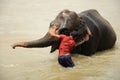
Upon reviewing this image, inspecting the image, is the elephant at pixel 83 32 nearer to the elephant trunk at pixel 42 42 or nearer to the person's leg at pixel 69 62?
the elephant trunk at pixel 42 42

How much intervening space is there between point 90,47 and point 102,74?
683mm

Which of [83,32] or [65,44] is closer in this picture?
[65,44]

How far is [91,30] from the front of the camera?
18.9ft

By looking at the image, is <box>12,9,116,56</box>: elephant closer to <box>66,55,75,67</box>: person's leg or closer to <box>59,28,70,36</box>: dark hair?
<box>59,28,70,36</box>: dark hair

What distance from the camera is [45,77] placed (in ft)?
16.4

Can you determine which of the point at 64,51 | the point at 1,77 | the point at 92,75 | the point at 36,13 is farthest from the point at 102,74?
the point at 36,13

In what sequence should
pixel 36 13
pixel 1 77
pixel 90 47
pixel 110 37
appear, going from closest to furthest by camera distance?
pixel 1 77 → pixel 90 47 → pixel 110 37 → pixel 36 13

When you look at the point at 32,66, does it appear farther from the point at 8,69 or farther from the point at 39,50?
the point at 39,50

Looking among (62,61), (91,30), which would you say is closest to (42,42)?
(62,61)

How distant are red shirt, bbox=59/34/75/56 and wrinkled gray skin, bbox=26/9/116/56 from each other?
2.9 inches

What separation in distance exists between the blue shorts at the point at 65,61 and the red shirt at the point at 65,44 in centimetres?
5

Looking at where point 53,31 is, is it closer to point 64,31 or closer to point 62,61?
point 64,31

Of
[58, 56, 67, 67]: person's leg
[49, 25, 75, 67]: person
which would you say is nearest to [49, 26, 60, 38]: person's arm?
[49, 25, 75, 67]: person

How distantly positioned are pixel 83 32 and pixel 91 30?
0.21m
